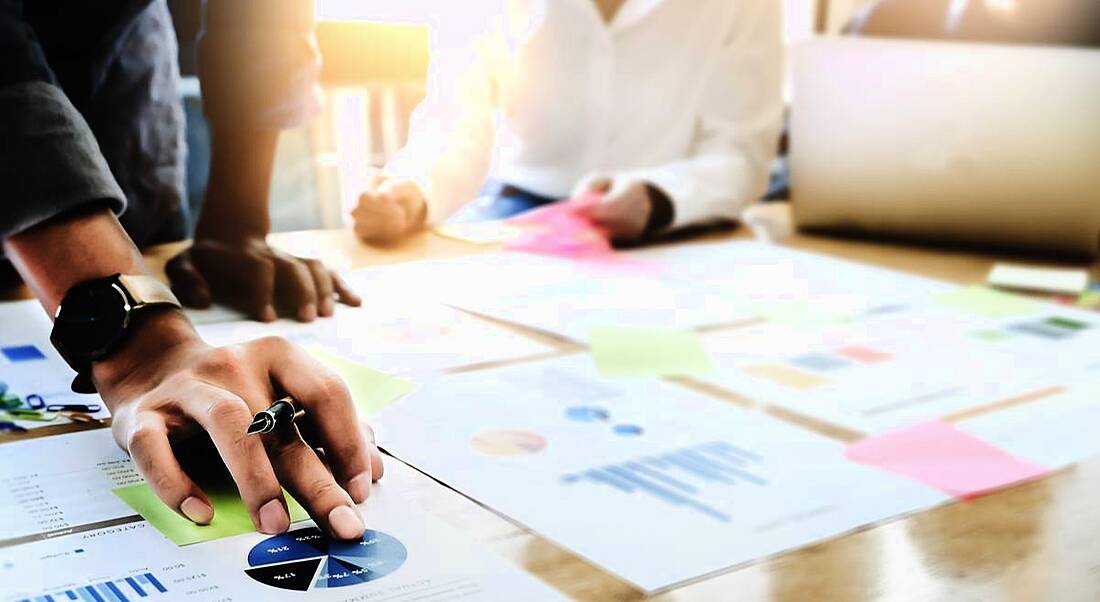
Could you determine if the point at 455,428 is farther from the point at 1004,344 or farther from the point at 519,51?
the point at 519,51

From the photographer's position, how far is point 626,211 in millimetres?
1010

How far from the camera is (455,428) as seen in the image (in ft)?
1.69

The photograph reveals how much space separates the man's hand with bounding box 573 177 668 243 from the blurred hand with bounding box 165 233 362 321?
1.43ft

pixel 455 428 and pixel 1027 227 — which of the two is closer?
pixel 455 428

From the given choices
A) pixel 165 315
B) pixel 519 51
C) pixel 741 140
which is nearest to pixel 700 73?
pixel 741 140

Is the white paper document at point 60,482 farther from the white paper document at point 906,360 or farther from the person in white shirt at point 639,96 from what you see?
the person in white shirt at point 639,96

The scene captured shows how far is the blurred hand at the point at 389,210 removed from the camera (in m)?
0.64

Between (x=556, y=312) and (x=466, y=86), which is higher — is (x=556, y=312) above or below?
below

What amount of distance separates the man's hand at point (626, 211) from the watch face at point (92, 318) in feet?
1.91

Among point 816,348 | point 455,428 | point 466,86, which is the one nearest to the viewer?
point 455,428

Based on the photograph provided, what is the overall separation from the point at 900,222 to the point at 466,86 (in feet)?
1.50

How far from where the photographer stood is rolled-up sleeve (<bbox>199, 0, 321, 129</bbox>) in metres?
0.53

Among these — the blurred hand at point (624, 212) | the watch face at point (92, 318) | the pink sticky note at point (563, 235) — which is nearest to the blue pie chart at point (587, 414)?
the watch face at point (92, 318)

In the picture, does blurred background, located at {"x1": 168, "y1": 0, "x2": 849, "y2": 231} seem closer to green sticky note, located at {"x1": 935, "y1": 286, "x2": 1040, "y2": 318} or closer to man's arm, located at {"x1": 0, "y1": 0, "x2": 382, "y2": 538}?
man's arm, located at {"x1": 0, "y1": 0, "x2": 382, "y2": 538}
